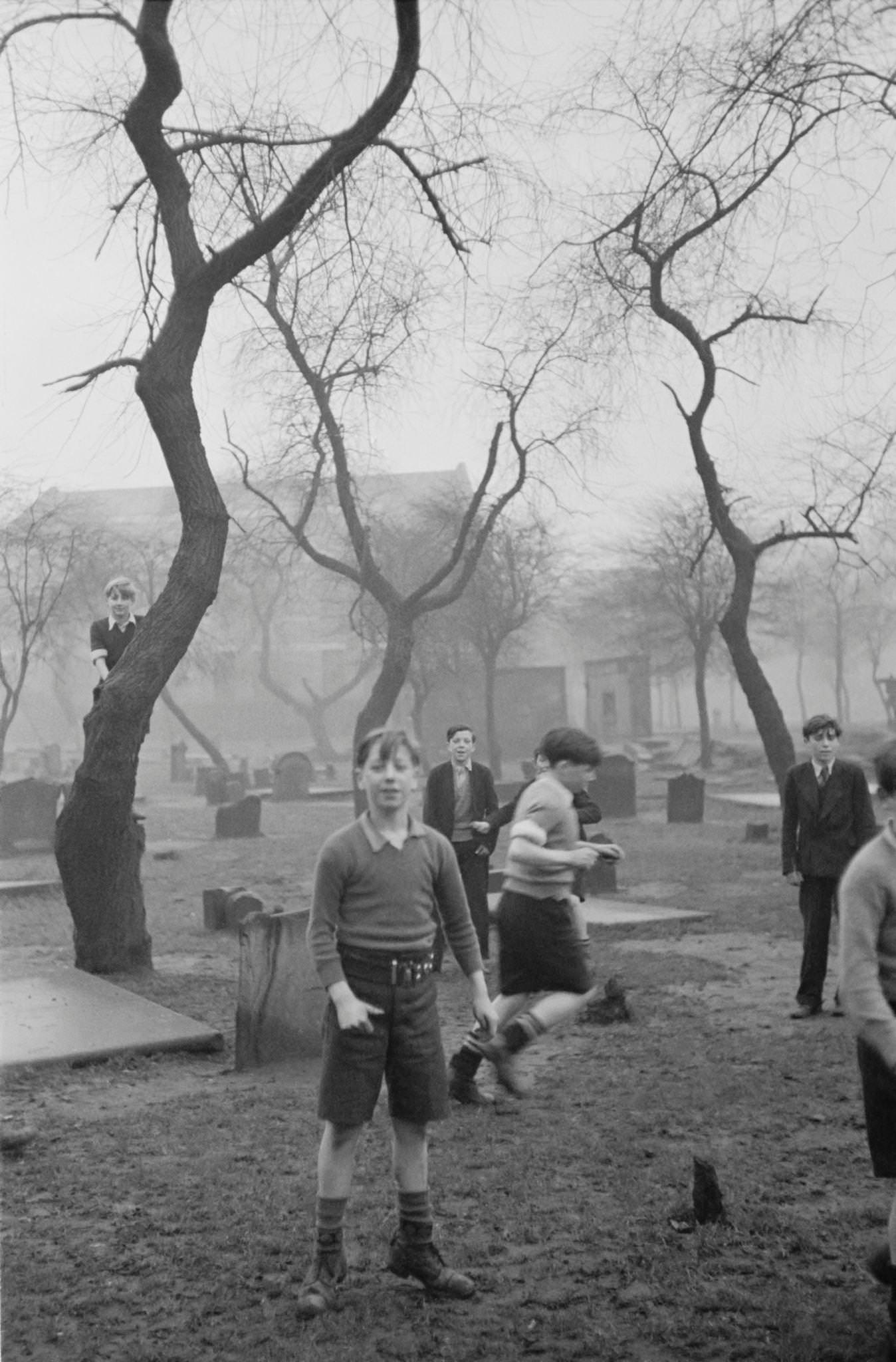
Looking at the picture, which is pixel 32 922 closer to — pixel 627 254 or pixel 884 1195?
pixel 627 254

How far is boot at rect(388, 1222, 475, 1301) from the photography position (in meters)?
3.69

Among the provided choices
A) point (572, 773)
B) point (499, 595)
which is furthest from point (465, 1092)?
point (499, 595)

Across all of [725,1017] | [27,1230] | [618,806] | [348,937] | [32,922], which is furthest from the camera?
[618,806]

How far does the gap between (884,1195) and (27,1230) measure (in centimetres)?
272

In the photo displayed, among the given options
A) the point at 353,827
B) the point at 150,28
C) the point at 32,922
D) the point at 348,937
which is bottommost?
the point at 32,922

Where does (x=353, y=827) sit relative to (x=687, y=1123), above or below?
above

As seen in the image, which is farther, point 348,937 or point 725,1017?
point 725,1017

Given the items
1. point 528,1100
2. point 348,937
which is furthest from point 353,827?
point 528,1100

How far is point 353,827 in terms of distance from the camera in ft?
12.2

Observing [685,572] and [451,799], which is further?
[685,572]

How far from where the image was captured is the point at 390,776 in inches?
140

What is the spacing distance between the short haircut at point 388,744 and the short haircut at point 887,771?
1.11 m

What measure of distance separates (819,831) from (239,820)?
14842mm

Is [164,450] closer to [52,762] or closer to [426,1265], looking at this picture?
[426,1265]
